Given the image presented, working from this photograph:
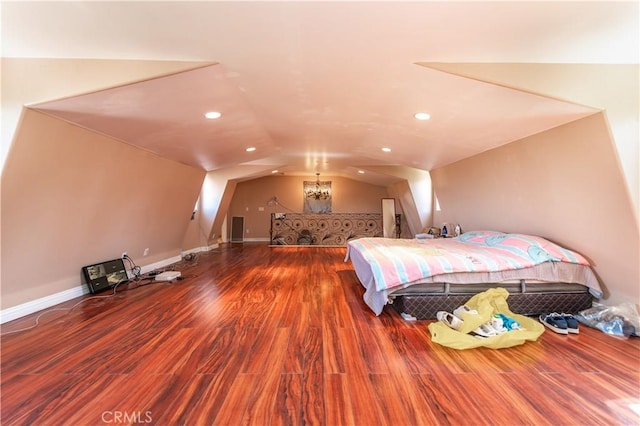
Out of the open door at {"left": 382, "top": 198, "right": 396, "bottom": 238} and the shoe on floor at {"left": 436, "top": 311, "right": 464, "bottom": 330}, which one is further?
the open door at {"left": 382, "top": 198, "right": 396, "bottom": 238}

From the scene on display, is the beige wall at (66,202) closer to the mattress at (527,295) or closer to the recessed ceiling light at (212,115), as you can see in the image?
the recessed ceiling light at (212,115)

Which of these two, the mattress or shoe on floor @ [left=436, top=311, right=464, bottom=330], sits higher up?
Result: the mattress

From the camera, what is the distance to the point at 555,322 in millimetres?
2535

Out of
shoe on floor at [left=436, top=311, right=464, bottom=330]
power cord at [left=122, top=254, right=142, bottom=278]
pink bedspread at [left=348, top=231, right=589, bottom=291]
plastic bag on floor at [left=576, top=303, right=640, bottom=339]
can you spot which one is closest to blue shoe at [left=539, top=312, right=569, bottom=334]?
plastic bag on floor at [left=576, top=303, right=640, bottom=339]

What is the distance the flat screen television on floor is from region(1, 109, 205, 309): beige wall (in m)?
0.10

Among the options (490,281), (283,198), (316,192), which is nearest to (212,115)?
(490,281)

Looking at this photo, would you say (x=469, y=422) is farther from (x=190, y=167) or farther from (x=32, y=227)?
(x=190, y=167)

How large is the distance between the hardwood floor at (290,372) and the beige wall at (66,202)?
593 mm

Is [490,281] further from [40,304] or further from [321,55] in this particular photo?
[40,304]

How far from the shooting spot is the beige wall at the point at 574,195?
7.53ft

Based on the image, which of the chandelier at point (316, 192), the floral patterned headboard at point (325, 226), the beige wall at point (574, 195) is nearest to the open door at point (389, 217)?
the floral patterned headboard at point (325, 226)

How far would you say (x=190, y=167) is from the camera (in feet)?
17.0

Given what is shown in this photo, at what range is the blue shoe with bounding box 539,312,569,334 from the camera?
8.05ft

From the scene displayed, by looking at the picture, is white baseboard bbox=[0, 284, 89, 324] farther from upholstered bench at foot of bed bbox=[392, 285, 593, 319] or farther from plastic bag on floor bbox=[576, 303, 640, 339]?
plastic bag on floor bbox=[576, 303, 640, 339]
